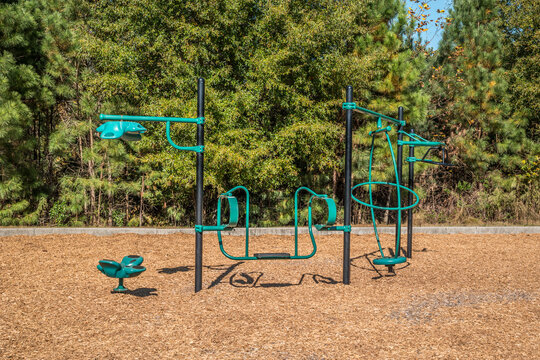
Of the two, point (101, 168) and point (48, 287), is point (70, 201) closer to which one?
point (101, 168)

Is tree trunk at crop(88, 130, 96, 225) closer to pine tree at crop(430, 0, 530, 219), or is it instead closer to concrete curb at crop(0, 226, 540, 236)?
concrete curb at crop(0, 226, 540, 236)

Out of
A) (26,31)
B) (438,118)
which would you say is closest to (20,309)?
(26,31)

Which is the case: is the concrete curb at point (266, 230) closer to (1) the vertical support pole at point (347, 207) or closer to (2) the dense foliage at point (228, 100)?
(2) the dense foliage at point (228, 100)

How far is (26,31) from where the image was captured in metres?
8.69

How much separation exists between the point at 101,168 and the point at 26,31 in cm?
302

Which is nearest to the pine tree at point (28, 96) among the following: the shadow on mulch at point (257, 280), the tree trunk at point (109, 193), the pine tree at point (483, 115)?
the tree trunk at point (109, 193)

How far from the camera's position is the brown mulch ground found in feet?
9.27

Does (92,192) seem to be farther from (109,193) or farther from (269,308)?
(269,308)

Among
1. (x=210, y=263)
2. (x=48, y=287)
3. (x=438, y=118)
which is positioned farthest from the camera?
(x=438, y=118)

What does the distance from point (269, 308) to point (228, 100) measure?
5.23m

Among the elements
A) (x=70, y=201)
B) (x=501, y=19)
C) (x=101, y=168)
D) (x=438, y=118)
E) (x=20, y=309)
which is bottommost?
(x=20, y=309)

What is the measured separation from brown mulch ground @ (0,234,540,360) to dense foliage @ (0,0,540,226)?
2.87 metres

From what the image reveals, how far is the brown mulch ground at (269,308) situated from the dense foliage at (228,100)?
9.42 ft

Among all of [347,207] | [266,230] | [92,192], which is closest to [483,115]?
[266,230]
